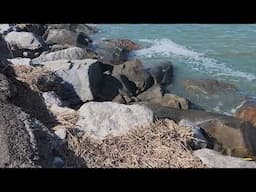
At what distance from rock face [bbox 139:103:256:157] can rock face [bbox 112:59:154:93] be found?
177 cm

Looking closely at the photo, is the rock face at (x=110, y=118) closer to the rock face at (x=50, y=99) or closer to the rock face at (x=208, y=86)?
the rock face at (x=50, y=99)

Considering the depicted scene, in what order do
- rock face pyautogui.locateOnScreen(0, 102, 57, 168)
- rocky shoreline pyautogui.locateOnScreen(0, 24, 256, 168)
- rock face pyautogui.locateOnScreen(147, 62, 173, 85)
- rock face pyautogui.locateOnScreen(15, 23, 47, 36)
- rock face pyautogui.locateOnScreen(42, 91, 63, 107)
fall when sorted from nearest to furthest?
rock face pyautogui.locateOnScreen(0, 102, 57, 168)
rocky shoreline pyautogui.locateOnScreen(0, 24, 256, 168)
rock face pyautogui.locateOnScreen(42, 91, 63, 107)
rock face pyautogui.locateOnScreen(147, 62, 173, 85)
rock face pyautogui.locateOnScreen(15, 23, 47, 36)

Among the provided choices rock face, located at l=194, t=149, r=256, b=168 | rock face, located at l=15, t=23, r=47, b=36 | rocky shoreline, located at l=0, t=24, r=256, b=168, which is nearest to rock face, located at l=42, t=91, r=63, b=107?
rocky shoreline, located at l=0, t=24, r=256, b=168

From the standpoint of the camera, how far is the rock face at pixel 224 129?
641cm

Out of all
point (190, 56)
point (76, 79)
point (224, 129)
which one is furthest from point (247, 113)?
point (190, 56)

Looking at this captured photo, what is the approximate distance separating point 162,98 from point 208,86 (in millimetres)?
1921

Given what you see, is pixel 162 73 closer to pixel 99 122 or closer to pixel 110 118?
pixel 110 118

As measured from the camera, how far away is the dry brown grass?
4418mm

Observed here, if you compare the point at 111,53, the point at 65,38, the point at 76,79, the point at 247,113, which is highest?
the point at 76,79

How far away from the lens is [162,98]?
846 cm

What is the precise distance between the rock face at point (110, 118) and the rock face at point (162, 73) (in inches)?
182

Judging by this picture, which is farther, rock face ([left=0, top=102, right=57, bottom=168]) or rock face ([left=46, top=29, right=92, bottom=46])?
rock face ([left=46, top=29, right=92, bottom=46])

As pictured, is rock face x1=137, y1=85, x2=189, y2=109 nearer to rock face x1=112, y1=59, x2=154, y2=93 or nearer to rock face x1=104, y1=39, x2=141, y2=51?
rock face x1=112, y1=59, x2=154, y2=93
